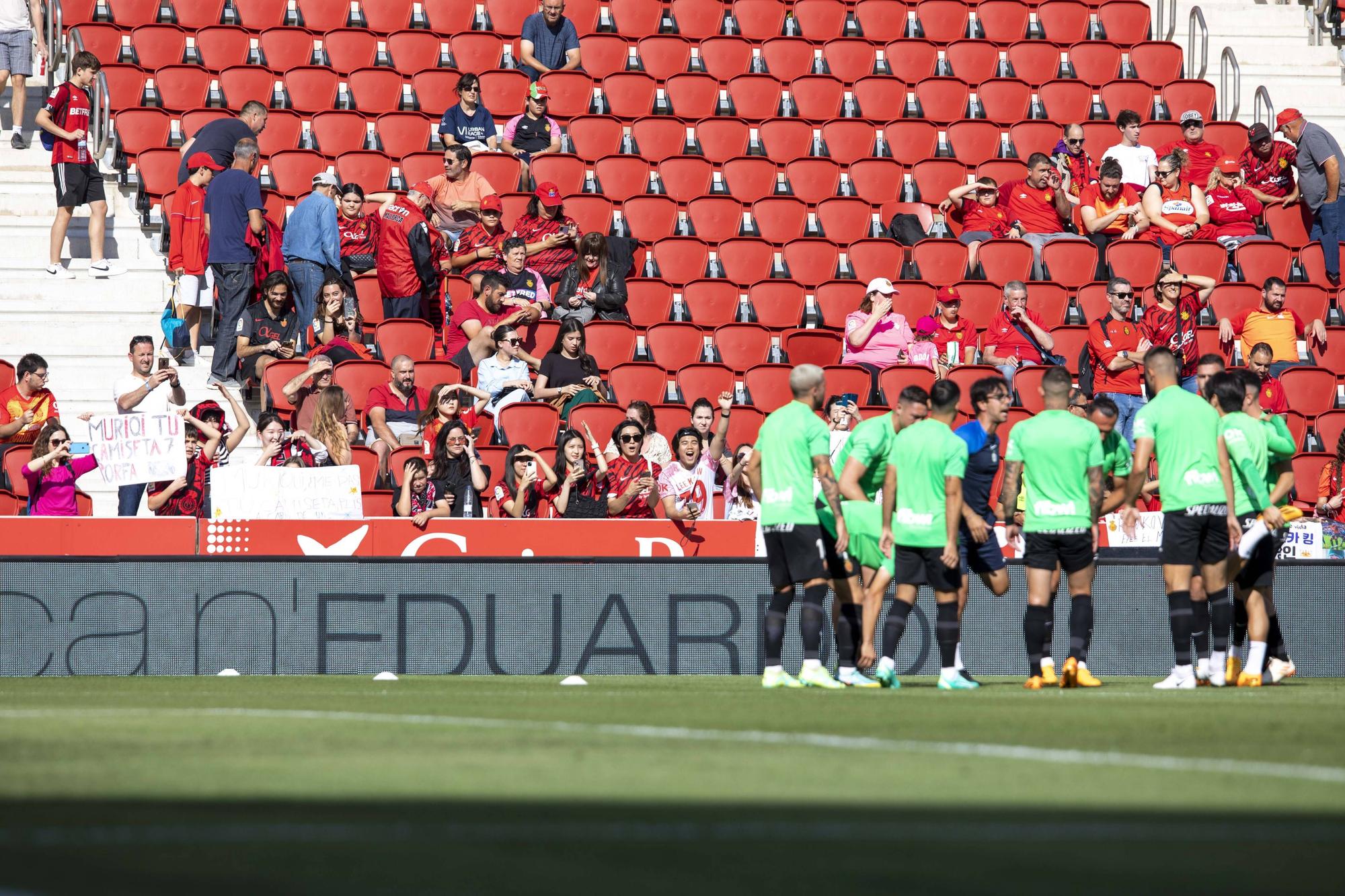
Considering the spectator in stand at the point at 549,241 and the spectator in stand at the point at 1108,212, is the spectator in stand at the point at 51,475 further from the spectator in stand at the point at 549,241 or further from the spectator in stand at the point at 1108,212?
the spectator in stand at the point at 1108,212

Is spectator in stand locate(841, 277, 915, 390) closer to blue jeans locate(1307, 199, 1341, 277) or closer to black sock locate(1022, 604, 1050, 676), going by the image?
blue jeans locate(1307, 199, 1341, 277)

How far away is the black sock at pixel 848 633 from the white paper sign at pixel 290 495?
408 cm

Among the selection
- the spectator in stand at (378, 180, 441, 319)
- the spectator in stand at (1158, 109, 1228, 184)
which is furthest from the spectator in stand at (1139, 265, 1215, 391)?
the spectator in stand at (378, 180, 441, 319)

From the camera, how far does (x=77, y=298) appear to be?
1619cm

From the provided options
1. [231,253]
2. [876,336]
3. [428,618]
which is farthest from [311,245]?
[876,336]

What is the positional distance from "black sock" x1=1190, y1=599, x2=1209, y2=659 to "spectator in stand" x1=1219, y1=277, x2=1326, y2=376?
6445 millimetres

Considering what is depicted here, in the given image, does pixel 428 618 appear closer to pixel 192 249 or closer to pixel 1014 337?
pixel 192 249

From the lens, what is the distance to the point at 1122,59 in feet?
67.9

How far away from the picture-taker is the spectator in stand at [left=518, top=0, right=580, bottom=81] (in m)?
19.2

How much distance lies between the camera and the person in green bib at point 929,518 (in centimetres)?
1019

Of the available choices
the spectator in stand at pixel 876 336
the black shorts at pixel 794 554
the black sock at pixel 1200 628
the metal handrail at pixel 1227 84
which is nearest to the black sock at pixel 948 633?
the black shorts at pixel 794 554

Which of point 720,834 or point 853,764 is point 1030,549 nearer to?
point 853,764

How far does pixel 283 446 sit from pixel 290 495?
59cm

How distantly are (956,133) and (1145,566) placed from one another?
7.22 metres
